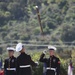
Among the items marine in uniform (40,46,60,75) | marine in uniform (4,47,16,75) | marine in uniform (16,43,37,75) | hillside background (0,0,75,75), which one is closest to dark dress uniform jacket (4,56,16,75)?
marine in uniform (4,47,16,75)

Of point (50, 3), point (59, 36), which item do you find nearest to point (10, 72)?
point (59, 36)

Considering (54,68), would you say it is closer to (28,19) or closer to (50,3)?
(28,19)

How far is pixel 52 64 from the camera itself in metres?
14.2

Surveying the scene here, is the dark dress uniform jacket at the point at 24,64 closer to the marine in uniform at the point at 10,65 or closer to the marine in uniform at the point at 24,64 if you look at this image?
the marine in uniform at the point at 24,64

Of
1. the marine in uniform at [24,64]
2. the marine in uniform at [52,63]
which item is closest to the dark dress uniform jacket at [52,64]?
the marine in uniform at [52,63]

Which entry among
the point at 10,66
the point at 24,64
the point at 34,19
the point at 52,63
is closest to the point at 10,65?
the point at 10,66

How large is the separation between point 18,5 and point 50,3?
24.0ft

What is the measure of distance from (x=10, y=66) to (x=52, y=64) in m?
1.16

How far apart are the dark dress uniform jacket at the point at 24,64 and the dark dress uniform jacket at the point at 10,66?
0.38 meters

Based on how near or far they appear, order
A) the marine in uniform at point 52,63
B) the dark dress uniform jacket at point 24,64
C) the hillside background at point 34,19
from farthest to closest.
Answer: the hillside background at point 34,19
the marine in uniform at point 52,63
the dark dress uniform jacket at point 24,64

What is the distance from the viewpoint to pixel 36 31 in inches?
2354

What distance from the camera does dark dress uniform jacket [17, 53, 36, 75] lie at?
13.4 m

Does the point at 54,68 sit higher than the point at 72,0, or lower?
lower

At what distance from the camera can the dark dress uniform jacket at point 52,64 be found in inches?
555
